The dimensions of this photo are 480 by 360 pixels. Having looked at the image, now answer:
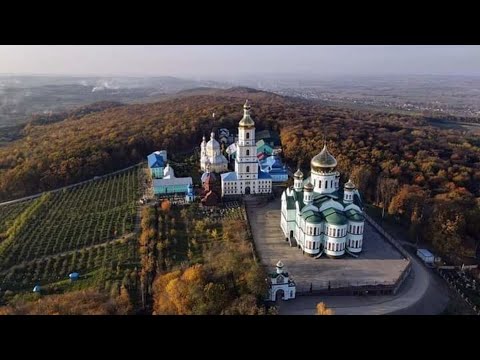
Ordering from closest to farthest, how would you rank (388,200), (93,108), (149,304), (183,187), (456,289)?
1. (149,304)
2. (456,289)
3. (388,200)
4. (183,187)
5. (93,108)

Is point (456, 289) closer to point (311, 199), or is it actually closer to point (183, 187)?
point (311, 199)

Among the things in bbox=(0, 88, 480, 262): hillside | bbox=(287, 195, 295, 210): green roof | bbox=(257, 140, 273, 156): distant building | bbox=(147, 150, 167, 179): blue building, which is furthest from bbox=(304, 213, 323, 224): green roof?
bbox=(257, 140, 273, 156): distant building

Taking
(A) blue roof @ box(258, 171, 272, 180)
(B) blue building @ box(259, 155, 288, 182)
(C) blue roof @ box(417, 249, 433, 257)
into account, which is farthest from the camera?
(B) blue building @ box(259, 155, 288, 182)

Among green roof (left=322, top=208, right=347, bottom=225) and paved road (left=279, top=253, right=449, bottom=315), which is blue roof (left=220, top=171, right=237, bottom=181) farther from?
paved road (left=279, top=253, right=449, bottom=315)

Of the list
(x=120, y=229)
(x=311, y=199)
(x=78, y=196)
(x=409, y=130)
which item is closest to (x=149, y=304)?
(x=120, y=229)

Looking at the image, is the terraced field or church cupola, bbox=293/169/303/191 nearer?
the terraced field

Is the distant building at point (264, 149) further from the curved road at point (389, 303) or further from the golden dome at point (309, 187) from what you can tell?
the curved road at point (389, 303)
